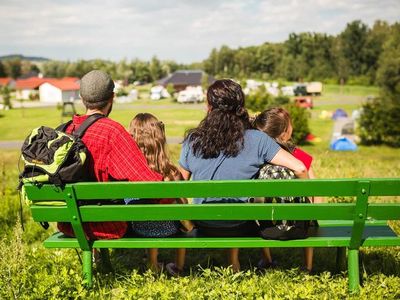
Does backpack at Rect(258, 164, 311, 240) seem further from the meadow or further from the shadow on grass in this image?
the shadow on grass

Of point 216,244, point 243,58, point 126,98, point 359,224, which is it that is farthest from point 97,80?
point 243,58

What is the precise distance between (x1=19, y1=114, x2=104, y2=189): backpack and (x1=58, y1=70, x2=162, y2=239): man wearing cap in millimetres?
165

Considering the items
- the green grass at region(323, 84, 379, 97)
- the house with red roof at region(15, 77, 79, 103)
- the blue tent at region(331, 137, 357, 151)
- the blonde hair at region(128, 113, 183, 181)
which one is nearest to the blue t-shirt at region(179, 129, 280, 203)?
the blonde hair at region(128, 113, 183, 181)

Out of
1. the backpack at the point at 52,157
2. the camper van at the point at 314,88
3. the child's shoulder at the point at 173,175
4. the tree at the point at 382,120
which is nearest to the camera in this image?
the backpack at the point at 52,157

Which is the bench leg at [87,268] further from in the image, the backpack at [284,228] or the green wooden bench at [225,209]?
the backpack at [284,228]

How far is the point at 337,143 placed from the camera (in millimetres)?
26156

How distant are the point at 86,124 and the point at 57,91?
83.4 meters

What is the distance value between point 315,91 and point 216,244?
78004 mm

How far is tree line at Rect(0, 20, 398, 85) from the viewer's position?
83.1 metres

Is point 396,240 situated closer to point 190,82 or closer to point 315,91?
point 315,91

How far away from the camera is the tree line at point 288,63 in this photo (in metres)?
83.1

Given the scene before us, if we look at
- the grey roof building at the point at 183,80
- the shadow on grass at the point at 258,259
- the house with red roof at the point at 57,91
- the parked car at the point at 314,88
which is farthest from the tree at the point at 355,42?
the shadow on grass at the point at 258,259

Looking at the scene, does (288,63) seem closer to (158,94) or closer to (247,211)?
(158,94)

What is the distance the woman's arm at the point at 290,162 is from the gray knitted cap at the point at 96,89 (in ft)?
4.41
